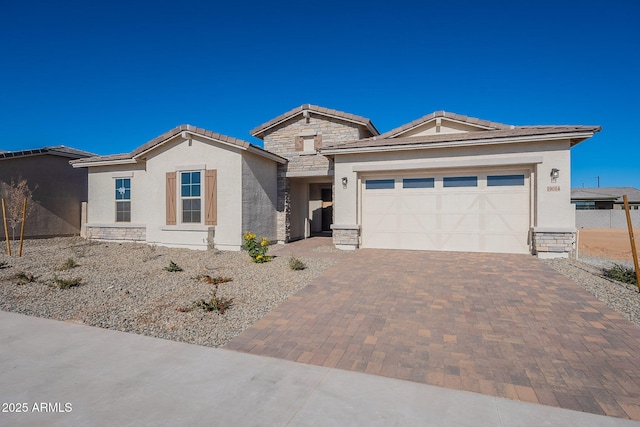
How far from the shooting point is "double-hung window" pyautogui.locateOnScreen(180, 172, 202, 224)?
39.8ft

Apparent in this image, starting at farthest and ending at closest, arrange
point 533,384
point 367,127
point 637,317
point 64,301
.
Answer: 1. point 367,127
2. point 64,301
3. point 637,317
4. point 533,384

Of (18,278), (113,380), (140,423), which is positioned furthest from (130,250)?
(140,423)

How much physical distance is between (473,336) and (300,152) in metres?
11.5

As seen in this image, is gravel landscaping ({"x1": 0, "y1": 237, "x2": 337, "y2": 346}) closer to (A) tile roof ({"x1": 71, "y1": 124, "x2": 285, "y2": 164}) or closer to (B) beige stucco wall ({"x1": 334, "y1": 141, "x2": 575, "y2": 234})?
(B) beige stucco wall ({"x1": 334, "y1": 141, "x2": 575, "y2": 234})

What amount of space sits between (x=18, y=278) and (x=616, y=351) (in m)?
11.0

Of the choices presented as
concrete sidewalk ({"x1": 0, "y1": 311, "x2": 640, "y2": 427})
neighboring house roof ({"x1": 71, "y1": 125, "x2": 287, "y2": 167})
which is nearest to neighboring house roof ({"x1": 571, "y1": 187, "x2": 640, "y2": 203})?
neighboring house roof ({"x1": 71, "y1": 125, "x2": 287, "y2": 167})

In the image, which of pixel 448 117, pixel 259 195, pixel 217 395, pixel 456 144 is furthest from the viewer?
pixel 448 117

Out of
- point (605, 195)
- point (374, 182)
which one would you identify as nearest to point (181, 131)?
point (374, 182)

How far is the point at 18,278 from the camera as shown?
7.28 metres

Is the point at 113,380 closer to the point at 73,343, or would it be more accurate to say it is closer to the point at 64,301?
the point at 73,343

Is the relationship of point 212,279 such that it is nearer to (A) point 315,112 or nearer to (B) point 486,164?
(B) point 486,164

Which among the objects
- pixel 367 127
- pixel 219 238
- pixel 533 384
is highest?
pixel 367 127

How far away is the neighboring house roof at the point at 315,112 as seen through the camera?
13.8 m

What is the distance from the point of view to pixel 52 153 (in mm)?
15656
